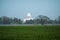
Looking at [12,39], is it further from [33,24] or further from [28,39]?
[33,24]

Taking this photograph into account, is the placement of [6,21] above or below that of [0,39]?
above

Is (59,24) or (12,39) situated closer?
(12,39)

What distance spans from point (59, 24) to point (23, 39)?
4.21 meters

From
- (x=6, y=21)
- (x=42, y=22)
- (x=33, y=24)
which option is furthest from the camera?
(x=42, y=22)

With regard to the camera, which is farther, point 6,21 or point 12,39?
point 6,21

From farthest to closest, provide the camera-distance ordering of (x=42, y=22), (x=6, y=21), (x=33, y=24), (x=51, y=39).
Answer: (x=42, y=22)
(x=33, y=24)
(x=6, y=21)
(x=51, y=39)

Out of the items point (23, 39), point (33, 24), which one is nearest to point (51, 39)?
point (23, 39)

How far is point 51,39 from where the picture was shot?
4621 millimetres

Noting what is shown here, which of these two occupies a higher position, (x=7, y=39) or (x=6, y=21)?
(x=6, y=21)

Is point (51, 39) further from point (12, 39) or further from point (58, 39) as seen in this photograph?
point (12, 39)

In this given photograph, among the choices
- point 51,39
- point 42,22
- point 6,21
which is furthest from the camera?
point 42,22

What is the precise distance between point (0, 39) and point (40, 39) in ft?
4.25

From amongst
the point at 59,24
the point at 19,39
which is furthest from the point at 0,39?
the point at 59,24

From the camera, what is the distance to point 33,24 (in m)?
12.0
